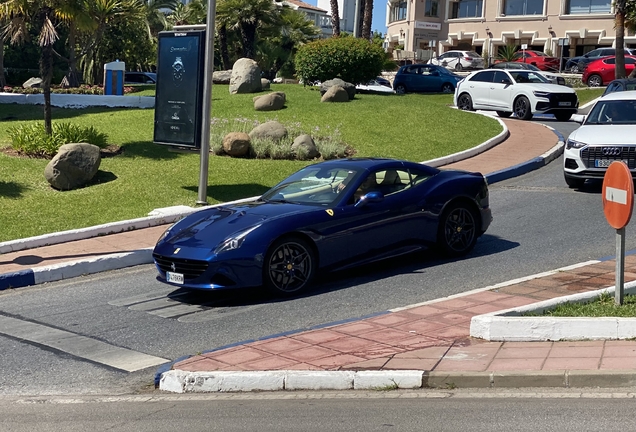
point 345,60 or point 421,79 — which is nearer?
point 345,60

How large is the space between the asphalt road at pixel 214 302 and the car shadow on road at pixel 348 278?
1 centimetres

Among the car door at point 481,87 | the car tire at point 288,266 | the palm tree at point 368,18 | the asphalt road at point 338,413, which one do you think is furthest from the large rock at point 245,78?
the asphalt road at point 338,413

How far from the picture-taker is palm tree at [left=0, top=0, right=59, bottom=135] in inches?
688

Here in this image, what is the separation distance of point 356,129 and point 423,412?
16.3 meters

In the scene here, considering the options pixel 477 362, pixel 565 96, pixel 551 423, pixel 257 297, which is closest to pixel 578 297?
pixel 477 362

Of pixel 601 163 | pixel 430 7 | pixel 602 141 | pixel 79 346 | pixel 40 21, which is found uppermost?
pixel 430 7

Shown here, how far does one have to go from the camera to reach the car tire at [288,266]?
9.58 m

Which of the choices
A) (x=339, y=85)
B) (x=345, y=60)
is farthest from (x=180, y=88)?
(x=345, y=60)

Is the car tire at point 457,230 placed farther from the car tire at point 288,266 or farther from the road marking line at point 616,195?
the road marking line at point 616,195

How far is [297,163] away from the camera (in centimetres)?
1839

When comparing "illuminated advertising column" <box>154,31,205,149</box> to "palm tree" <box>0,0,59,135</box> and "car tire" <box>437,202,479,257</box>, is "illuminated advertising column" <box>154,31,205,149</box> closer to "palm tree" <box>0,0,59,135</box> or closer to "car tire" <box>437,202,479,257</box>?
A: "palm tree" <box>0,0,59,135</box>

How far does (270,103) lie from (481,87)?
7.65 meters

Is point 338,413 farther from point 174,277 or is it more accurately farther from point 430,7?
point 430,7

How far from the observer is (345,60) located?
98.5ft
